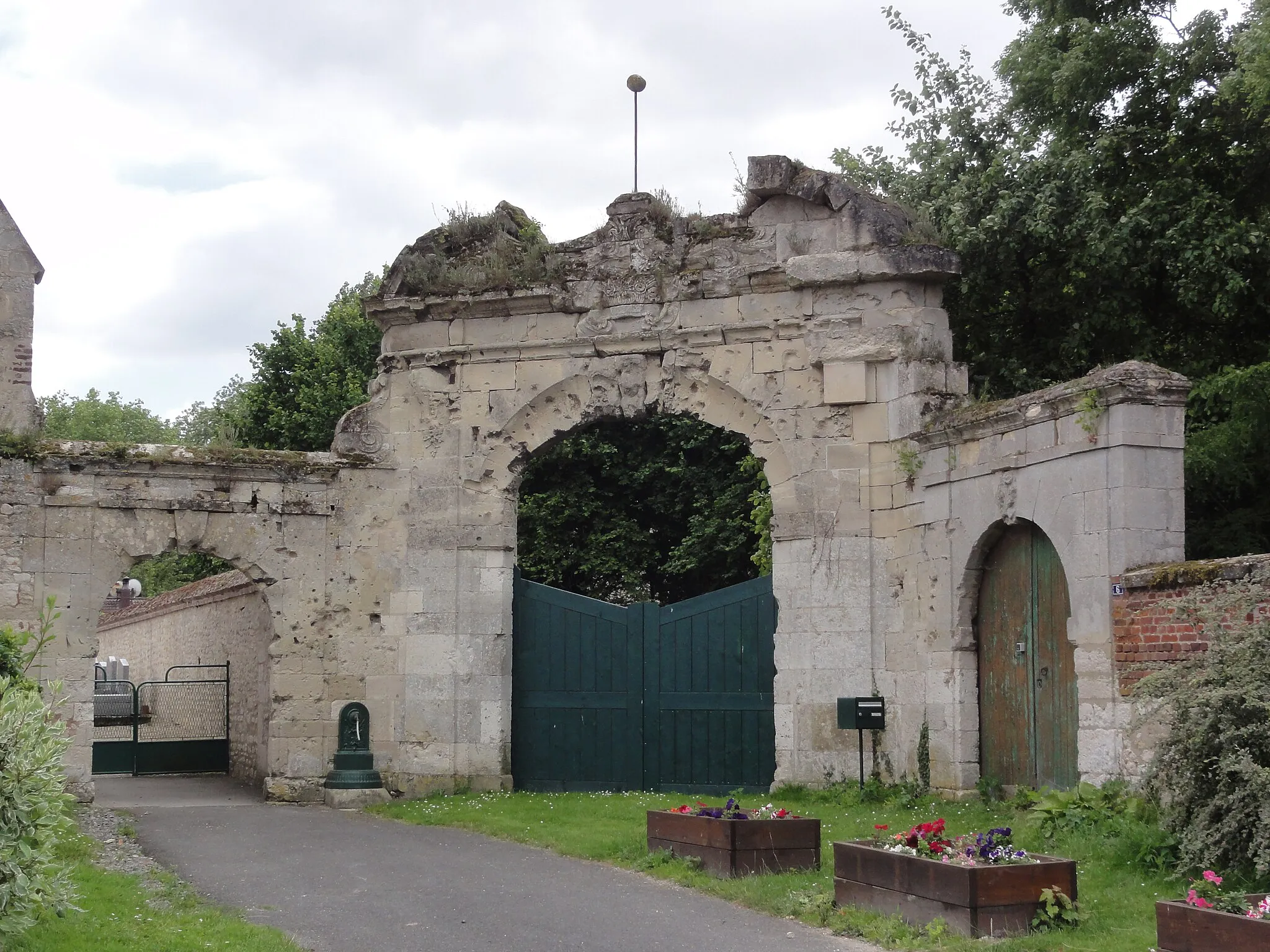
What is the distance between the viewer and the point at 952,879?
22.1 feet

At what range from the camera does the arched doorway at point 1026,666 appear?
33.1 feet

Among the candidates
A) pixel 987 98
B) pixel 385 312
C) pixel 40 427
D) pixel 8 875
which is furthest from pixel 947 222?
pixel 8 875

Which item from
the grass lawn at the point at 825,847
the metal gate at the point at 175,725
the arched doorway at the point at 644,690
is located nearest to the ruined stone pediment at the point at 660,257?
the arched doorway at the point at 644,690

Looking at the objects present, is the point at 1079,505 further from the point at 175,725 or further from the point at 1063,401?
the point at 175,725

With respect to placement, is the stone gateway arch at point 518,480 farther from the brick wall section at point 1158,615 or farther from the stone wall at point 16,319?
the brick wall section at point 1158,615

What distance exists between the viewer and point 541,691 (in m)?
13.5

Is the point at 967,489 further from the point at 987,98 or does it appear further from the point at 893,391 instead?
the point at 987,98

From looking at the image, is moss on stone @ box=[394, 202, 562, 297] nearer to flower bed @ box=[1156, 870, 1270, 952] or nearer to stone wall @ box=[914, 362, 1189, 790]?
stone wall @ box=[914, 362, 1189, 790]

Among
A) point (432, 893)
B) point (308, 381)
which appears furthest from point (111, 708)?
point (432, 893)

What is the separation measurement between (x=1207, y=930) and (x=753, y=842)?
3.11 metres

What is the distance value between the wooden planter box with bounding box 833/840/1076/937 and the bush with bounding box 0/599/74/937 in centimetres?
384

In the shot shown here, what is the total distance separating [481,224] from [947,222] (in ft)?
15.3

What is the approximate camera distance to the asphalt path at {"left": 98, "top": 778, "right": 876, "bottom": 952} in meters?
7.09

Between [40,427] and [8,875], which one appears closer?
[8,875]
